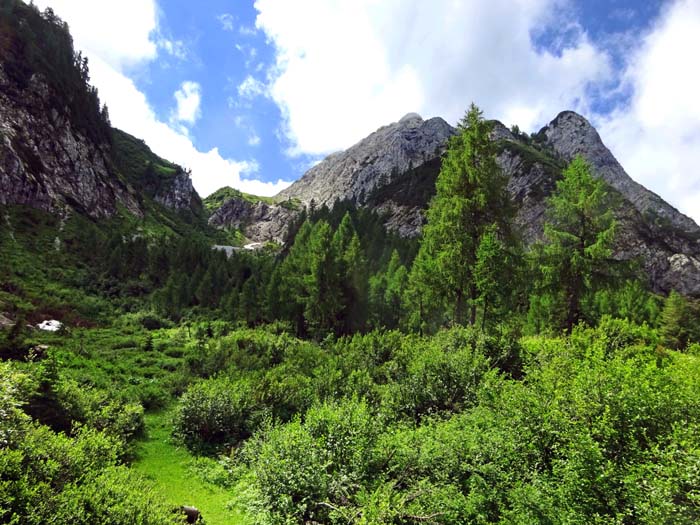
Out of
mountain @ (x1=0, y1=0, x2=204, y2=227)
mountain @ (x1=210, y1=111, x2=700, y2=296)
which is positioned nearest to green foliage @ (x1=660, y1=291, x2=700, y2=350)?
mountain @ (x1=210, y1=111, x2=700, y2=296)

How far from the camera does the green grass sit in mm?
12375

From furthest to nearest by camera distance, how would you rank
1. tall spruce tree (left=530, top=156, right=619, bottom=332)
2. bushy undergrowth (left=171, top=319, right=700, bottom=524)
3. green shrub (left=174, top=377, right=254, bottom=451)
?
tall spruce tree (left=530, top=156, right=619, bottom=332), green shrub (left=174, top=377, right=254, bottom=451), bushy undergrowth (left=171, top=319, right=700, bottom=524)

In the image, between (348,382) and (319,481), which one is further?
(348,382)

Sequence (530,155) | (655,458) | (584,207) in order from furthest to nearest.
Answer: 1. (530,155)
2. (584,207)
3. (655,458)

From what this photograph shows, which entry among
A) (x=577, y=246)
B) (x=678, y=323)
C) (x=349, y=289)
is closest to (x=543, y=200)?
(x=678, y=323)

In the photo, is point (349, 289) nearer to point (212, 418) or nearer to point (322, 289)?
point (322, 289)

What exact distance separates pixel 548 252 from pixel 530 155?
12657 centimetres

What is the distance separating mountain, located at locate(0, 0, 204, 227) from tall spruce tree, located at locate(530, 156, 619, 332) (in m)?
84.4

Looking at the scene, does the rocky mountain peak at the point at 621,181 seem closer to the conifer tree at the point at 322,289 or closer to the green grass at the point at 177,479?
the conifer tree at the point at 322,289

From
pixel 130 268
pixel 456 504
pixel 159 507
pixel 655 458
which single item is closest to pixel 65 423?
pixel 159 507

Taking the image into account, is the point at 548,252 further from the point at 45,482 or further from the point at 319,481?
the point at 45,482

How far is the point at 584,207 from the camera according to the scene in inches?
827

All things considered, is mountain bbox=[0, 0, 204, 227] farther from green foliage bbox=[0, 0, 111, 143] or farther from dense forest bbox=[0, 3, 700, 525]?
dense forest bbox=[0, 3, 700, 525]

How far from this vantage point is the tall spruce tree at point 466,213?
21750 mm
